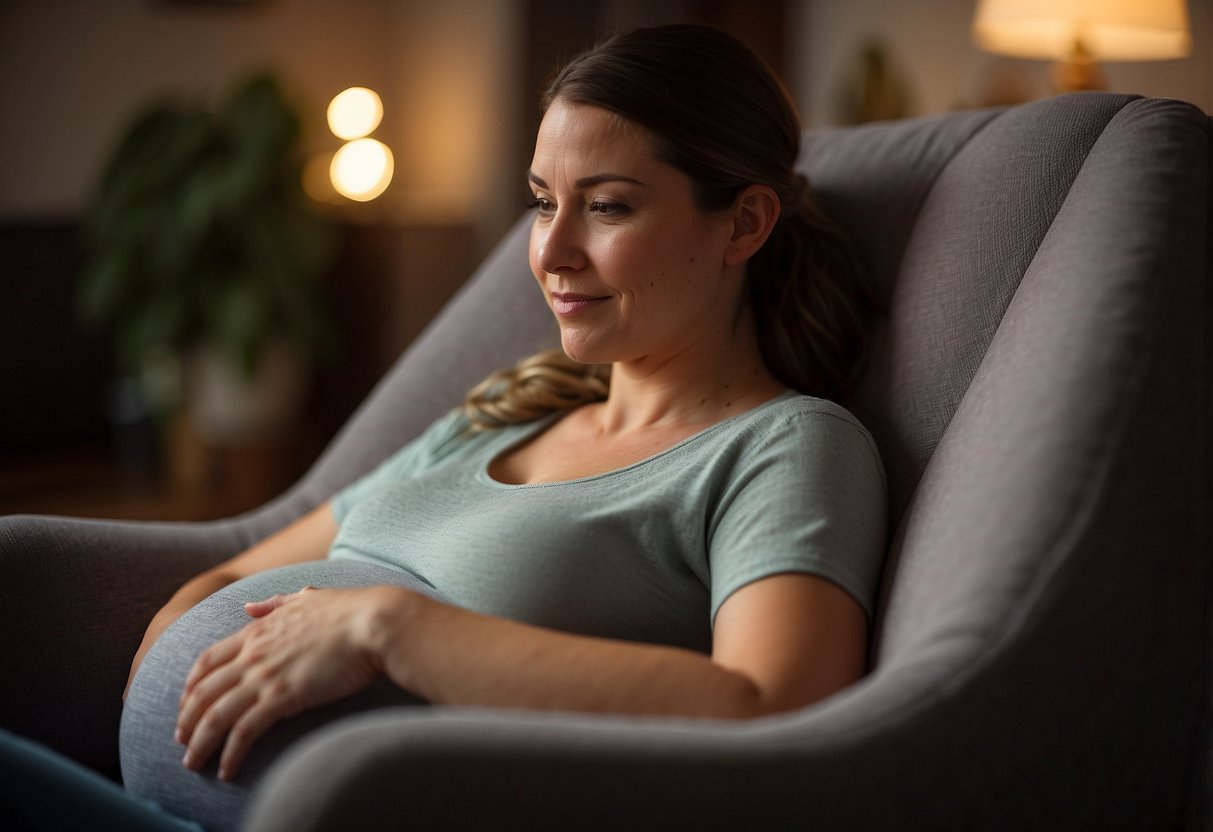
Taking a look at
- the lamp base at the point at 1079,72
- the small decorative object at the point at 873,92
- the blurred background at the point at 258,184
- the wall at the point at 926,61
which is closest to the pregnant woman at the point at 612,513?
the lamp base at the point at 1079,72

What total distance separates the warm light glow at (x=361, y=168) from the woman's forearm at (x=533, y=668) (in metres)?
2.03

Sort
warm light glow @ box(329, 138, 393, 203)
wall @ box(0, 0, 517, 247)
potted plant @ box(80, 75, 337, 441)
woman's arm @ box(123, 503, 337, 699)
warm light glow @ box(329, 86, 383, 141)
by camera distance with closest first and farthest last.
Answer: woman's arm @ box(123, 503, 337, 699), warm light glow @ box(329, 86, 383, 141), warm light glow @ box(329, 138, 393, 203), potted plant @ box(80, 75, 337, 441), wall @ box(0, 0, 517, 247)

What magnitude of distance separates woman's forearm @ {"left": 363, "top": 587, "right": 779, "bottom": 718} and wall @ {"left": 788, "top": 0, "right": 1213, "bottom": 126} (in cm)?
271

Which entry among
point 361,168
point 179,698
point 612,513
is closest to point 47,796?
point 179,698

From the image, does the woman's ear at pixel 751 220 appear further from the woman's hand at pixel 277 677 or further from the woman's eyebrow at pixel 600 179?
the woman's hand at pixel 277 677

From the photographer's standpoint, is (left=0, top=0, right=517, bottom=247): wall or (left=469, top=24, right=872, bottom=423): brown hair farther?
(left=0, top=0, right=517, bottom=247): wall

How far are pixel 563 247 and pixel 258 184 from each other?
241cm

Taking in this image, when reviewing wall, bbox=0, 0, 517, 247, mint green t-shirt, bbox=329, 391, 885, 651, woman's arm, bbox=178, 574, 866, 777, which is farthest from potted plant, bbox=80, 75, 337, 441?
woman's arm, bbox=178, 574, 866, 777

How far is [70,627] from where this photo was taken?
4.05 feet

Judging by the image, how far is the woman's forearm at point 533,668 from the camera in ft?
2.83

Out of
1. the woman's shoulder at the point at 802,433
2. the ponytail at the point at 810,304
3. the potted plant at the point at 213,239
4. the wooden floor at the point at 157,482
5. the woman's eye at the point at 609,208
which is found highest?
the woman's eye at the point at 609,208

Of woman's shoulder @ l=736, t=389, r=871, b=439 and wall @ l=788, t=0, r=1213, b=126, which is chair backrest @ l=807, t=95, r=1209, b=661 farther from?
wall @ l=788, t=0, r=1213, b=126

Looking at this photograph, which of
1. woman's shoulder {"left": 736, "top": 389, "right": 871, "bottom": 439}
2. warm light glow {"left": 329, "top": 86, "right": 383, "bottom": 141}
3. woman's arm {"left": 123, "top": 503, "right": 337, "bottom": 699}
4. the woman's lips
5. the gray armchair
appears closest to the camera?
the gray armchair

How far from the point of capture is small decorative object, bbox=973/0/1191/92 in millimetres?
2059
